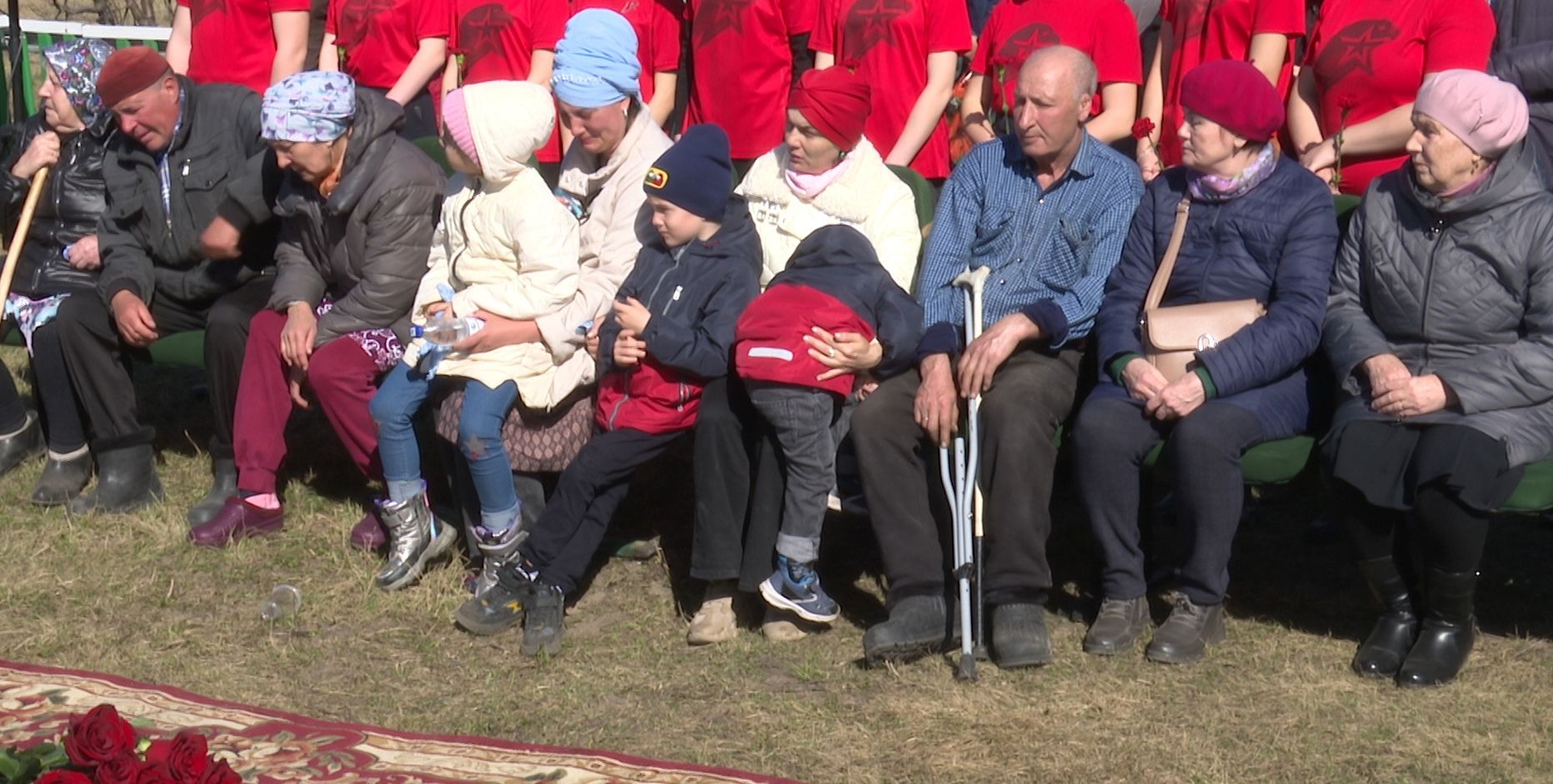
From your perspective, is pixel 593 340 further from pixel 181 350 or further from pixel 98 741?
pixel 98 741

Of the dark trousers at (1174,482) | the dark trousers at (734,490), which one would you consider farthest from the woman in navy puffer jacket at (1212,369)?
the dark trousers at (734,490)

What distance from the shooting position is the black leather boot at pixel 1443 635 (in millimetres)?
4645

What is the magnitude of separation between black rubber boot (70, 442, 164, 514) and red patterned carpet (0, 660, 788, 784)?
4.77 feet

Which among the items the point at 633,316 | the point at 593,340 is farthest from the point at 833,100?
the point at 593,340

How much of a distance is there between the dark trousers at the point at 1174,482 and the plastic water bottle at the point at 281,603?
95.1 inches

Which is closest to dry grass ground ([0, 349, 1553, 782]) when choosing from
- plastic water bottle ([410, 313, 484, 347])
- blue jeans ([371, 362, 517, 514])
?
blue jeans ([371, 362, 517, 514])

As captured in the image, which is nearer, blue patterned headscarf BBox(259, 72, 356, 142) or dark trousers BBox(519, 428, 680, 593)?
dark trousers BBox(519, 428, 680, 593)

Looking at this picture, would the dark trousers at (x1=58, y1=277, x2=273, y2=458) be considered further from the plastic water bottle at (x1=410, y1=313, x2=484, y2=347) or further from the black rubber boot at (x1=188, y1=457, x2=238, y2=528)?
the plastic water bottle at (x1=410, y1=313, x2=484, y2=347)

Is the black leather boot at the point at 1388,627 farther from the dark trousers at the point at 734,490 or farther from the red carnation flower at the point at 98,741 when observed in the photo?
the red carnation flower at the point at 98,741

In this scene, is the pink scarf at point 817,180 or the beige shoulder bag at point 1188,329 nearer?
the beige shoulder bag at point 1188,329

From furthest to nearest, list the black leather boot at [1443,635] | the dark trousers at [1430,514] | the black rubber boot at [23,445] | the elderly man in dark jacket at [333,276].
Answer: the black rubber boot at [23,445]
the elderly man in dark jacket at [333,276]
the black leather boot at [1443,635]
the dark trousers at [1430,514]

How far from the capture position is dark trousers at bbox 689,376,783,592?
196 inches

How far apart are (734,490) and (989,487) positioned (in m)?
0.73

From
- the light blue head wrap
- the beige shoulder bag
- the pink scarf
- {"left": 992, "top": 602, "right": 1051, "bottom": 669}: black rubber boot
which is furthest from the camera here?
the light blue head wrap
